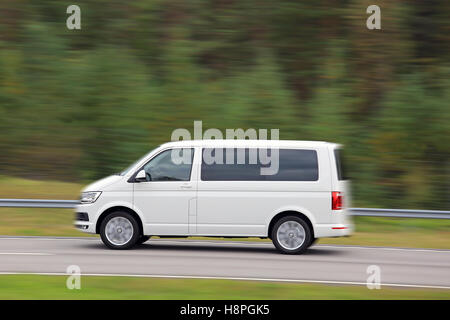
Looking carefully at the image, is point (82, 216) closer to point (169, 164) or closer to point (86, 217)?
point (86, 217)

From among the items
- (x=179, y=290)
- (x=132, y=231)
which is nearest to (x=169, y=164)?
(x=132, y=231)

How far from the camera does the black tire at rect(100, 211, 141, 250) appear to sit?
13.2 m

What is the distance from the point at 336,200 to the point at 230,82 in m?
14.1

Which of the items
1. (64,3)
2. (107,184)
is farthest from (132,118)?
(107,184)

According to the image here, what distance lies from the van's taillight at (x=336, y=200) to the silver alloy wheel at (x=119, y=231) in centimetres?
366

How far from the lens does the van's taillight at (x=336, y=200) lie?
13.0 m

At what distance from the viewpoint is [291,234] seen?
13.1m

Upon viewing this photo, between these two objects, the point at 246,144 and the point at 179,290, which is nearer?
the point at 179,290

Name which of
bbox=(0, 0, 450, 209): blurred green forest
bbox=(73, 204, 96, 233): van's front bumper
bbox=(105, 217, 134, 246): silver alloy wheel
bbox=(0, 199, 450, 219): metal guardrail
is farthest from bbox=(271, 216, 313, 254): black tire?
bbox=(0, 0, 450, 209): blurred green forest

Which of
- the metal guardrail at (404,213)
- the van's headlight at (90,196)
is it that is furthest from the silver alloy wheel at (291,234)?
the metal guardrail at (404,213)

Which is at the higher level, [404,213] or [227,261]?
[404,213]

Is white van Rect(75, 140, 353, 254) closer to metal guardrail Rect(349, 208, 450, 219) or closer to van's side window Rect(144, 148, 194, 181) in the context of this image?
van's side window Rect(144, 148, 194, 181)

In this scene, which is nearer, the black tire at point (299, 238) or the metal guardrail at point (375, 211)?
the black tire at point (299, 238)

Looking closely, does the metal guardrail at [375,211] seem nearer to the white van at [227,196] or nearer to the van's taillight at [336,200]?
the white van at [227,196]
